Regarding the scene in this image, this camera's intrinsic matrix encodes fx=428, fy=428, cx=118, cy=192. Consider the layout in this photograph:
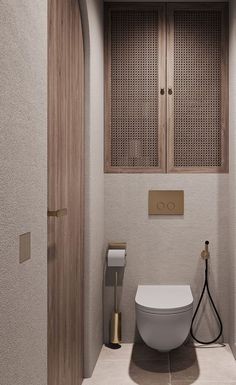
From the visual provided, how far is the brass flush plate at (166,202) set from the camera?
3.17 meters

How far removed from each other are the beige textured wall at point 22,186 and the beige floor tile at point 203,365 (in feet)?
4.46

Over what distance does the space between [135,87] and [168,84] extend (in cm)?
25

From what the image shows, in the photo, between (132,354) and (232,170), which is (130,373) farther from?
(232,170)

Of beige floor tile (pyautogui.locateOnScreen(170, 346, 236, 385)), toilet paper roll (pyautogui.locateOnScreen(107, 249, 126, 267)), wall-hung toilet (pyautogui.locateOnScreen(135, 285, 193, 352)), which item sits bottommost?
beige floor tile (pyautogui.locateOnScreen(170, 346, 236, 385))

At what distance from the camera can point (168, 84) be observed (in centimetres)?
318

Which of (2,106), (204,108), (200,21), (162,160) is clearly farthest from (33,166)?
(200,21)

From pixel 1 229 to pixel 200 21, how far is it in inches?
104

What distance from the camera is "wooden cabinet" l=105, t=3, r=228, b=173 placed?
3174 mm

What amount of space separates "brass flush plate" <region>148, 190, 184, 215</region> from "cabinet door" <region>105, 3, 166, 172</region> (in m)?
0.18

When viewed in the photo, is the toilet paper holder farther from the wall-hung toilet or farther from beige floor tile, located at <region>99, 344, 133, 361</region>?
the wall-hung toilet

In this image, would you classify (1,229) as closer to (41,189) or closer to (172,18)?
(41,189)

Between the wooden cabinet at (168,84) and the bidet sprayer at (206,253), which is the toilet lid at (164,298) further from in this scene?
the wooden cabinet at (168,84)

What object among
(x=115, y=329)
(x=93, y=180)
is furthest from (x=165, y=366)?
(x=93, y=180)

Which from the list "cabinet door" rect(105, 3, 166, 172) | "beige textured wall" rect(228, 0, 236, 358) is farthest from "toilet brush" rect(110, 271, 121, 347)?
"cabinet door" rect(105, 3, 166, 172)
